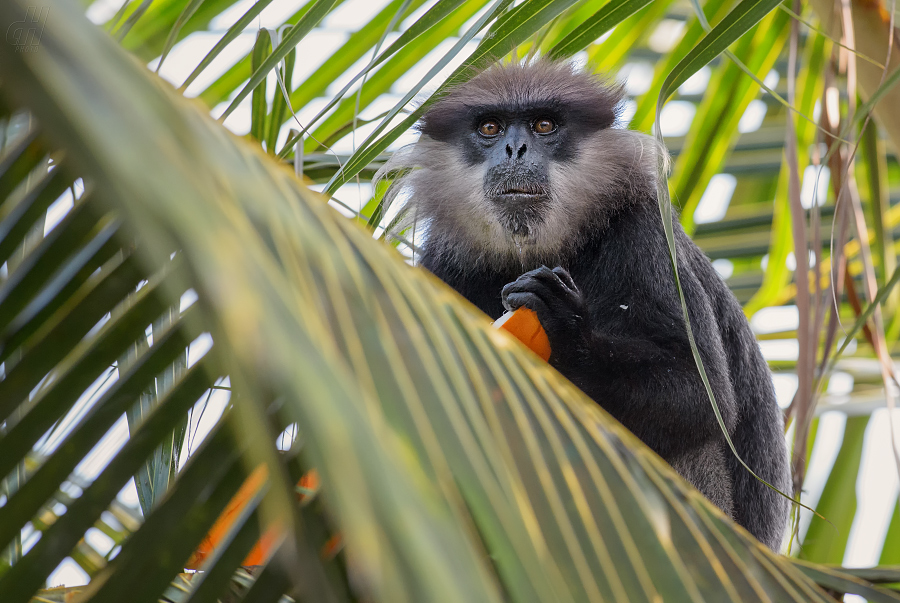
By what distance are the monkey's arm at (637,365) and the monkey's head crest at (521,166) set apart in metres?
0.44

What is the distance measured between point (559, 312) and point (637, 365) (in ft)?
0.84

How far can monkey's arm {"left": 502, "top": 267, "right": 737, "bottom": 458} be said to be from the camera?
86.3 inches

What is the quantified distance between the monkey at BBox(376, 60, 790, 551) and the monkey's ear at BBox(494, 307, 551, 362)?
0.09 feet

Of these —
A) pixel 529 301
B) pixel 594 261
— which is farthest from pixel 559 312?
pixel 594 261

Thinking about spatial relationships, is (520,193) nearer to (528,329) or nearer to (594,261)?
(594,261)

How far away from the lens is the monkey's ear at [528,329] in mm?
2084

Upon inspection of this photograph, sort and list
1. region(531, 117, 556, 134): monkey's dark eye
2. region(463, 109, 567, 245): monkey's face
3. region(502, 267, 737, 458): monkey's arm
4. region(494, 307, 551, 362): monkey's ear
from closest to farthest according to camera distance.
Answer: region(494, 307, 551, 362): monkey's ear, region(502, 267, 737, 458): monkey's arm, region(463, 109, 567, 245): monkey's face, region(531, 117, 556, 134): monkey's dark eye

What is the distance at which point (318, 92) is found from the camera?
2.69 m

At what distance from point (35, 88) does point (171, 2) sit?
84.2 inches

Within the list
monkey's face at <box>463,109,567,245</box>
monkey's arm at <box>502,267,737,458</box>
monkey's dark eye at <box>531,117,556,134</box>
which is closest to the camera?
monkey's arm at <box>502,267,737,458</box>

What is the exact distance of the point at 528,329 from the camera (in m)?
2.10

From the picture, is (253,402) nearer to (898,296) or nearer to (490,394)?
(490,394)

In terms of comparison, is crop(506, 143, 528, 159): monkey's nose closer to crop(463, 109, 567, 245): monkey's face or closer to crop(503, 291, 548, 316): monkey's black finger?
crop(463, 109, 567, 245): monkey's face

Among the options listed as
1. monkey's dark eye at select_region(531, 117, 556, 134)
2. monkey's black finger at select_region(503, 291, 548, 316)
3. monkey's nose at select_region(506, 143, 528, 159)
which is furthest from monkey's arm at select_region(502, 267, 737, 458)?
monkey's dark eye at select_region(531, 117, 556, 134)
